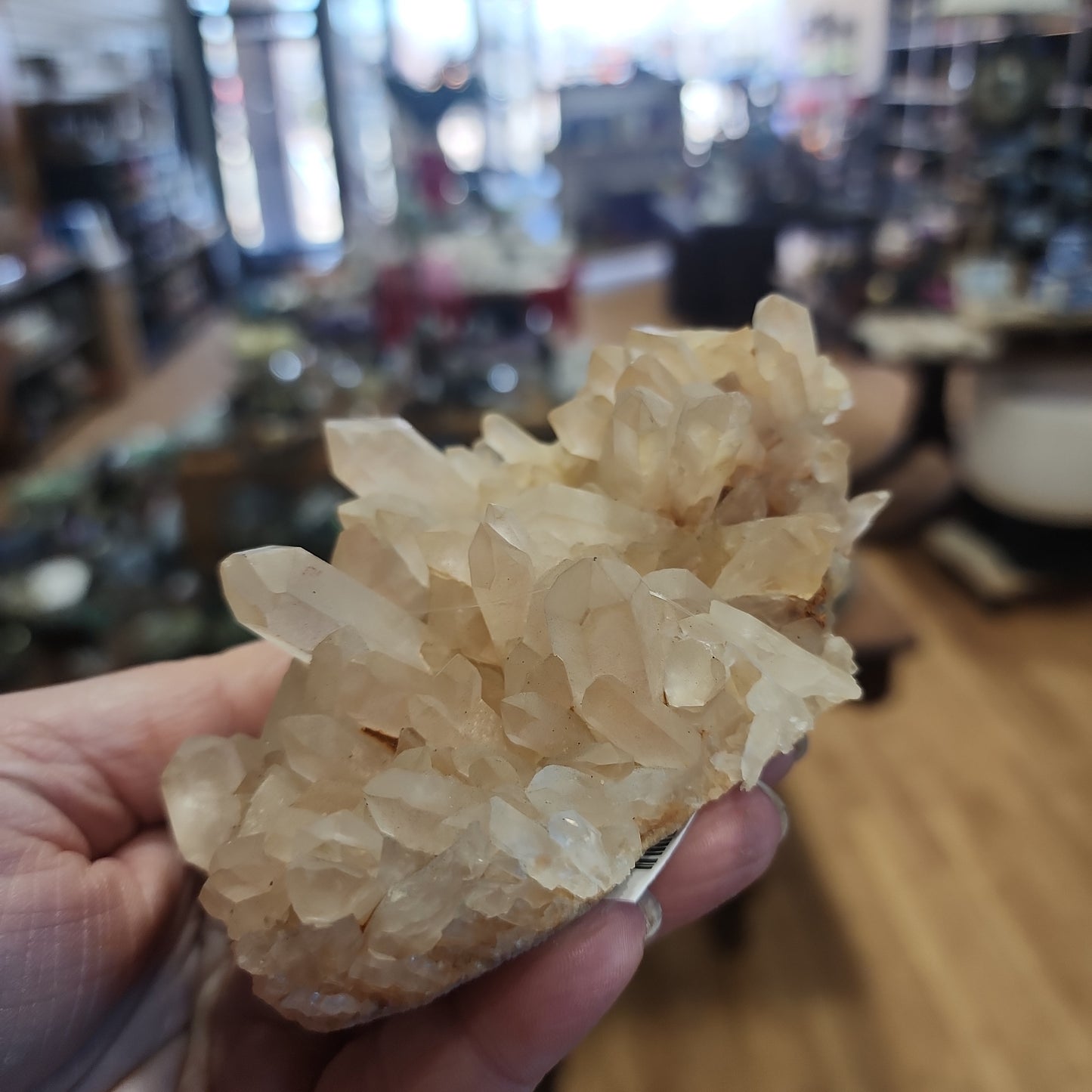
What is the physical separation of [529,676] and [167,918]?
0.40 meters

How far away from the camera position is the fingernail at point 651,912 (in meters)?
0.63

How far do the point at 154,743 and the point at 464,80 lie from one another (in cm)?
450

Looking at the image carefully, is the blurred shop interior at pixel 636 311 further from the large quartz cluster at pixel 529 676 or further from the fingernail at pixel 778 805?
the large quartz cluster at pixel 529 676

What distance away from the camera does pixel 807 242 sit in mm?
6574

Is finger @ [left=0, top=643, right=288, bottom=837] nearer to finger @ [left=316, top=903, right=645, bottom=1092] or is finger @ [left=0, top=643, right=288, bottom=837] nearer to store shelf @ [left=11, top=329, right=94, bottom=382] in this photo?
finger @ [left=316, top=903, right=645, bottom=1092]

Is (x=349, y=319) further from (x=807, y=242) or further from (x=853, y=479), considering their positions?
(x=807, y=242)

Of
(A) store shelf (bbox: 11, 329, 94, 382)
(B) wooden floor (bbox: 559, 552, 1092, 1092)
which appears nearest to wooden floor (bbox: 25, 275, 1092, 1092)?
(B) wooden floor (bbox: 559, 552, 1092, 1092)

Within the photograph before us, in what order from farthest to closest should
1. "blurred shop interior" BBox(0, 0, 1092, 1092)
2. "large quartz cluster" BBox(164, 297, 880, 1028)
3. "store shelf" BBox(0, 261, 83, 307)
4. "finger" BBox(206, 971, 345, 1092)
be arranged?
"store shelf" BBox(0, 261, 83, 307), "blurred shop interior" BBox(0, 0, 1092, 1092), "finger" BBox(206, 971, 345, 1092), "large quartz cluster" BBox(164, 297, 880, 1028)

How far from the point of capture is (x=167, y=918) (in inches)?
27.5

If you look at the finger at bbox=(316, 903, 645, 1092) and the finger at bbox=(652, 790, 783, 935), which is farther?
the finger at bbox=(652, 790, 783, 935)

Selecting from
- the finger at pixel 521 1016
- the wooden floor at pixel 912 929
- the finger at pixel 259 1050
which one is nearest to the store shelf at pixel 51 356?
the wooden floor at pixel 912 929

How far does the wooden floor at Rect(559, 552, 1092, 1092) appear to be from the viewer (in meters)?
1.29

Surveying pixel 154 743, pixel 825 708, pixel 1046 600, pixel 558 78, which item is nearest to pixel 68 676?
pixel 154 743

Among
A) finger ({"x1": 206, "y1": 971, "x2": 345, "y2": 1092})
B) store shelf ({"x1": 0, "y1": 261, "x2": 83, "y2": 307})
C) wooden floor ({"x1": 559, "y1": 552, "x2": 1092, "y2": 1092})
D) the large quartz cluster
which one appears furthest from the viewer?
store shelf ({"x1": 0, "y1": 261, "x2": 83, "y2": 307})
